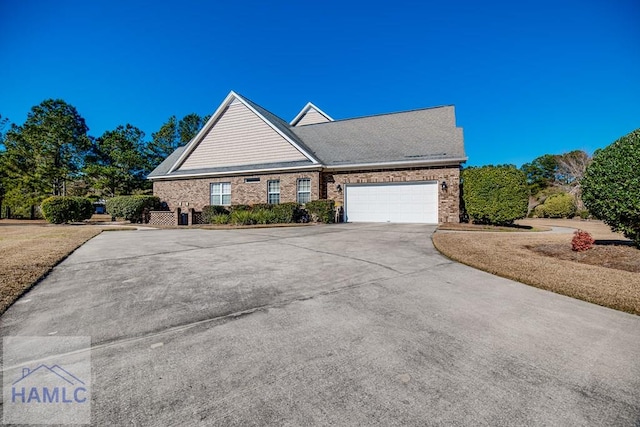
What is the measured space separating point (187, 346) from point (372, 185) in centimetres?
1407

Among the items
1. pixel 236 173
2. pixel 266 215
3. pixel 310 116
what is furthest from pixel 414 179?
pixel 310 116

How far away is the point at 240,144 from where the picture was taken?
17.6 meters

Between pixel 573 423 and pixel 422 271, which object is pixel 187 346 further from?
pixel 422 271

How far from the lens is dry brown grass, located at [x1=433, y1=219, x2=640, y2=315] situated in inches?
146

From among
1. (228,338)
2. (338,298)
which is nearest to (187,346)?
(228,338)

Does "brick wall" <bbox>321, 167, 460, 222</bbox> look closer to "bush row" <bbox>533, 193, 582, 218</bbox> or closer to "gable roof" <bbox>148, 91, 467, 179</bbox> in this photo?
"gable roof" <bbox>148, 91, 467, 179</bbox>

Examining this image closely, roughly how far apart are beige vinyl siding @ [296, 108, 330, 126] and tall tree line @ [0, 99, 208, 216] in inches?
843

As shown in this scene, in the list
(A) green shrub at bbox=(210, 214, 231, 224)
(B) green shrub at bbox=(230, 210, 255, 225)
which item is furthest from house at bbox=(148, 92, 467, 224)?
(B) green shrub at bbox=(230, 210, 255, 225)

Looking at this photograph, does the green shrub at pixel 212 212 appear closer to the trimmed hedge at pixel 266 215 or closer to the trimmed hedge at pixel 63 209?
the trimmed hedge at pixel 266 215

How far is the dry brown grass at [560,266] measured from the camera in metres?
3.71

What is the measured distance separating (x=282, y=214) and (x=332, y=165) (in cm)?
410

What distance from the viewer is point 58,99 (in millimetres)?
34312

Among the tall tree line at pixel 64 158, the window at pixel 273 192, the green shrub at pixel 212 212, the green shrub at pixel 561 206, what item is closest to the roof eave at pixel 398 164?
the window at pixel 273 192
